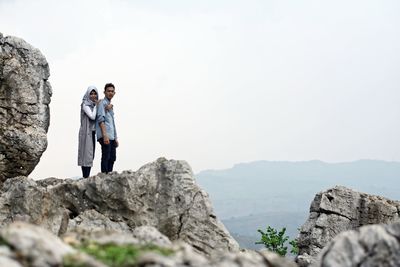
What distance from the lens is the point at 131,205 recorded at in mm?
21484

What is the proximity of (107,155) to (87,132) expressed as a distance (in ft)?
4.98

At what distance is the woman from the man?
23.7 inches

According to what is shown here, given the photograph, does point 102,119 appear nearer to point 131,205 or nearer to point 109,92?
point 109,92

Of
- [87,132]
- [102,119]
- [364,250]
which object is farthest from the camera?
[87,132]

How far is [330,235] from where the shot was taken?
27.2m

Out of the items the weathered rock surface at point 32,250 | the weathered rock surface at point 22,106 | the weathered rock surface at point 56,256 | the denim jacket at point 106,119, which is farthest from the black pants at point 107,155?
the weathered rock surface at point 32,250

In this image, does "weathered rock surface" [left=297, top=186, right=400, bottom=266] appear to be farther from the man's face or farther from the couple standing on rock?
the man's face

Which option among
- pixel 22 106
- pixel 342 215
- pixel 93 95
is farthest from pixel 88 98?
pixel 342 215

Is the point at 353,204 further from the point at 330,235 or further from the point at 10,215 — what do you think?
the point at 10,215

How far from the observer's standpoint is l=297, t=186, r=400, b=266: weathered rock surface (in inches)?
1080

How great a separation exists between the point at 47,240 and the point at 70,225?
34.5ft

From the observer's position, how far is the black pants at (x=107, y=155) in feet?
76.1

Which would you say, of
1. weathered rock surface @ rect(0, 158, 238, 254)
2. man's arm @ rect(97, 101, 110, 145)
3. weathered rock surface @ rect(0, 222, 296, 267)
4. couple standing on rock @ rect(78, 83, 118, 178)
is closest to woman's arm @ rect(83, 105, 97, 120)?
couple standing on rock @ rect(78, 83, 118, 178)

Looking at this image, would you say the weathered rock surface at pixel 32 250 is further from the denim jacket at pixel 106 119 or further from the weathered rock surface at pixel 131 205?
the denim jacket at pixel 106 119
